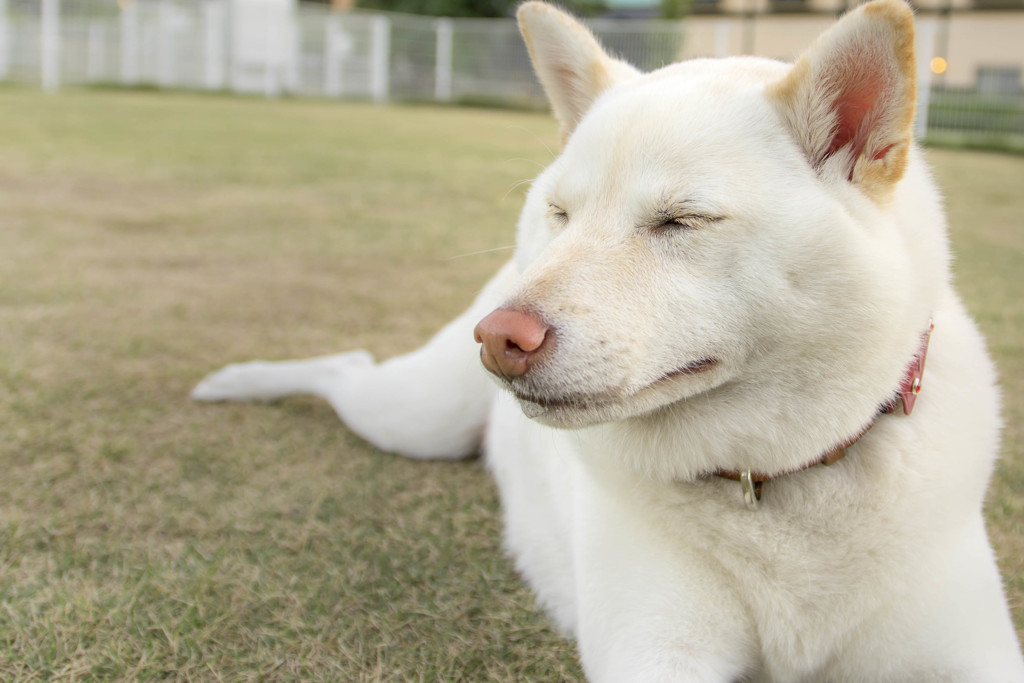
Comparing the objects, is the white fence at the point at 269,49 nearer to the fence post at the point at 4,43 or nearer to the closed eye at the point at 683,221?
the fence post at the point at 4,43

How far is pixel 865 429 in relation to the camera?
4.77ft

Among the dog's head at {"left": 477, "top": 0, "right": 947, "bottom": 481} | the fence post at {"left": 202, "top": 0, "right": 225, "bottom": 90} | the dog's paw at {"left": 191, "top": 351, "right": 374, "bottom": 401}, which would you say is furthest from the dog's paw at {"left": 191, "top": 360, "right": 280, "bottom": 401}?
the fence post at {"left": 202, "top": 0, "right": 225, "bottom": 90}

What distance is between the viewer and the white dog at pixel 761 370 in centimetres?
130

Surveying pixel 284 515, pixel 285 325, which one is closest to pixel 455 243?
pixel 285 325

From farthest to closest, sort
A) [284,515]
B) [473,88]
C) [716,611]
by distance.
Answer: [473,88], [284,515], [716,611]

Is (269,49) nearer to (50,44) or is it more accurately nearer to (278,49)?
(278,49)

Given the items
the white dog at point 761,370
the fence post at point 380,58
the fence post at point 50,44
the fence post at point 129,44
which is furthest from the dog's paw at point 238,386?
the fence post at point 380,58

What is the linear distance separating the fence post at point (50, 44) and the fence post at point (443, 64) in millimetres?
7738

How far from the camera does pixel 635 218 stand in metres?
1.39

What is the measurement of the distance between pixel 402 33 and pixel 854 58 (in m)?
20.4

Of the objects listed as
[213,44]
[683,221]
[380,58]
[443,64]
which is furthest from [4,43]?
[683,221]

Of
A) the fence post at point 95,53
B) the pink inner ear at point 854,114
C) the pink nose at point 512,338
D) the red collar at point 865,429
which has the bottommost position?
the red collar at point 865,429

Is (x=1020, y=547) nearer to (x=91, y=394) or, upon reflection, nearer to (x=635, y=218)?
(x=635, y=218)

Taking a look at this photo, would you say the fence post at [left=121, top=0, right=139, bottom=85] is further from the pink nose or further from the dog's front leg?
the pink nose
